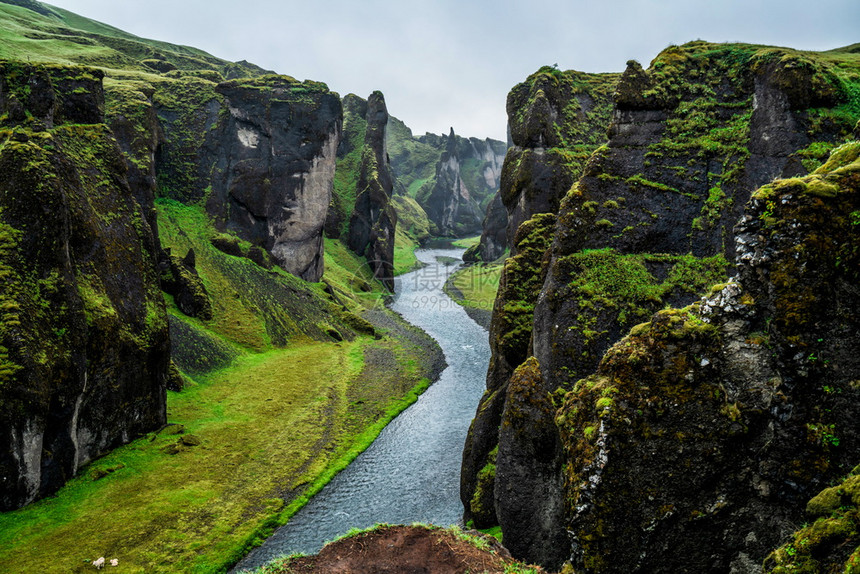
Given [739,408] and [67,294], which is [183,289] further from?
[739,408]

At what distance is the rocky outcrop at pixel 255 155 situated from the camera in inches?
2598

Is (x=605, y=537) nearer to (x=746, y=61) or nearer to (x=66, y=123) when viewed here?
(x=746, y=61)

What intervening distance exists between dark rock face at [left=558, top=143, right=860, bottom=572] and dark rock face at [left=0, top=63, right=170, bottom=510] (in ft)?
81.5

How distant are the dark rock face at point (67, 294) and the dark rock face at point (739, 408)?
2484cm

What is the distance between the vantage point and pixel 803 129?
17516 mm

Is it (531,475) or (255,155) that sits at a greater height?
(255,155)

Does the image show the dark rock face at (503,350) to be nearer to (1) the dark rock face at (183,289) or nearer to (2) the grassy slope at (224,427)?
(2) the grassy slope at (224,427)

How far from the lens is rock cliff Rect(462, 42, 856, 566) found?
17.0 metres

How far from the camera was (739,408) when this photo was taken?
912cm

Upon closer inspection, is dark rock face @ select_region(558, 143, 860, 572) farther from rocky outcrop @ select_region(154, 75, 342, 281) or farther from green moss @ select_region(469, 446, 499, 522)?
rocky outcrop @ select_region(154, 75, 342, 281)

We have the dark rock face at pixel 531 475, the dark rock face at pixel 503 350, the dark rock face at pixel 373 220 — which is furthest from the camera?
the dark rock face at pixel 373 220

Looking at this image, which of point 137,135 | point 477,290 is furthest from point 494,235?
point 137,135

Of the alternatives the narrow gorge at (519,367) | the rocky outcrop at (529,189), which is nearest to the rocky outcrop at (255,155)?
the narrow gorge at (519,367)

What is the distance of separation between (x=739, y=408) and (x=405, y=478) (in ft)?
77.7
